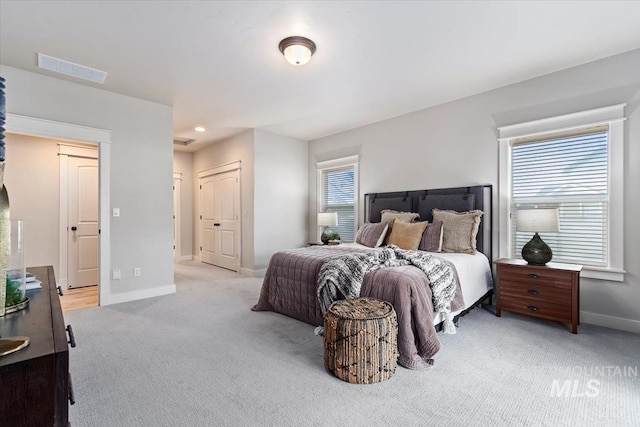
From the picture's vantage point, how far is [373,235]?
4066 millimetres

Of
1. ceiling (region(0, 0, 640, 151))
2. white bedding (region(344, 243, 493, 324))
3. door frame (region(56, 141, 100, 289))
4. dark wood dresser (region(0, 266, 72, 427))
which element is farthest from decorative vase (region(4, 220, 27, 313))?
door frame (region(56, 141, 100, 289))

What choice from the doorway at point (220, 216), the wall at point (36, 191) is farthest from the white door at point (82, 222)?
the doorway at point (220, 216)

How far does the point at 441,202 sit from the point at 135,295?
4170 mm

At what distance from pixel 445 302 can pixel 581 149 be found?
223 centimetres

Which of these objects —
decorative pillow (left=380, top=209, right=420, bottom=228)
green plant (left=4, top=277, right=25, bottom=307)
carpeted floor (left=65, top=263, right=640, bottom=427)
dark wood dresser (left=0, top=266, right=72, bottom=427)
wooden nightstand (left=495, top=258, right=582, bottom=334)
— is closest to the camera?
dark wood dresser (left=0, top=266, right=72, bottom=427)

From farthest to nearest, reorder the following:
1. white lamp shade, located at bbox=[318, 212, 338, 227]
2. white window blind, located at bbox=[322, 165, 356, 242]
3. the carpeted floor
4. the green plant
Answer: white window blind, located at bbox=[322, 165, 356, 242], white lamp shade, located at bbox=[318, 212, 338, 227], the carpeted floor, the green plant

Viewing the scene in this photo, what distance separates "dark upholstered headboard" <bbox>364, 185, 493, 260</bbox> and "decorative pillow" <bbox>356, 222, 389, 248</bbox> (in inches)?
21.6

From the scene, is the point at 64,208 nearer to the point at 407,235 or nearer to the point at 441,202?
the point at 407,235

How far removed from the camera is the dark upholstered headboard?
3768 millimetres

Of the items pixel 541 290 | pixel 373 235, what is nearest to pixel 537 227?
pixel 541 290

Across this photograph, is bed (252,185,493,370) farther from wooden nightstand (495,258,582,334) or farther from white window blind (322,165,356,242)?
white window blind (322,165,356,242)

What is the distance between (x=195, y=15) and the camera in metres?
2.30

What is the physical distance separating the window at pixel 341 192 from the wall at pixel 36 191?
162 inches

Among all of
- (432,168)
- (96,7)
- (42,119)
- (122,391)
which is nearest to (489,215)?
(432,168)
